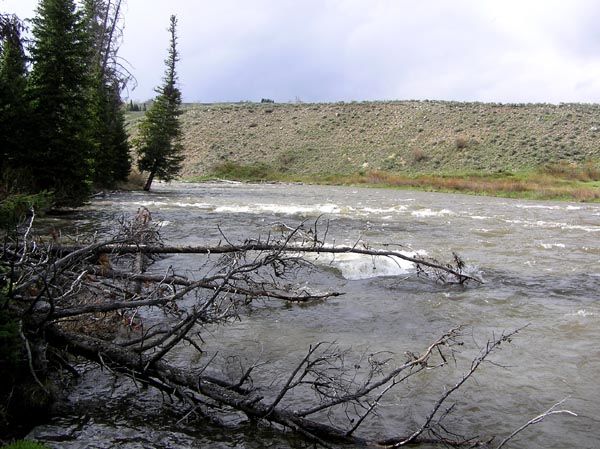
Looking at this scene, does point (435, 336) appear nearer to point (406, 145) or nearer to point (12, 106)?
point (12, 106)

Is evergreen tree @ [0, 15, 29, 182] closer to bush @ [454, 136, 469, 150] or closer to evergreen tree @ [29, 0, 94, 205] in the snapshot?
evergreen tree @ [29, 0, 94, 205]

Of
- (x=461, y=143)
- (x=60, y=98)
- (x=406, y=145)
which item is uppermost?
(x=461, y=143)

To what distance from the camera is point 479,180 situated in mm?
43750

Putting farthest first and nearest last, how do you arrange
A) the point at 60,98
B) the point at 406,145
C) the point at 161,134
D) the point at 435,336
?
the point at 406,145 → the point at 161,134 → the point at 60,98 → the point at 435,336

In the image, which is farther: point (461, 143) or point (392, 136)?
point (392, 136)

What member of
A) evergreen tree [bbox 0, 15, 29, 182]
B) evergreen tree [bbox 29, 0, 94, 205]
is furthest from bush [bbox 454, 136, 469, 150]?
evergreen tree [bbox 0, 15, 29, 182]

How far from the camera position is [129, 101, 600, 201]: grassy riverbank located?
4731 cm

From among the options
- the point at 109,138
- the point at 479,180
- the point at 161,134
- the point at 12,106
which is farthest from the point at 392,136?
the point at 12,106

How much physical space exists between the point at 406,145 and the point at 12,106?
169 feet

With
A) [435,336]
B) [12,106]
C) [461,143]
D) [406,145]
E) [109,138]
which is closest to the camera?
[435,336]

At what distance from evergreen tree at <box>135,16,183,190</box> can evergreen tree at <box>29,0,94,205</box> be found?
62.4 ft

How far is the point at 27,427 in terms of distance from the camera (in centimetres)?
414

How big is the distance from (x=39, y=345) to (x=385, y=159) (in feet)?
190

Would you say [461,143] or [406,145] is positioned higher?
[461,143]
